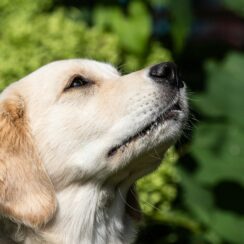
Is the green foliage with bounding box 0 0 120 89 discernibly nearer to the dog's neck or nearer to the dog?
the dog

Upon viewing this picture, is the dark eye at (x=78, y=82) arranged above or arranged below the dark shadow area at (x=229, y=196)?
above

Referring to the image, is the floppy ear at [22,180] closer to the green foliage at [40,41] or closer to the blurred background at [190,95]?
the green foliage at [40,41]

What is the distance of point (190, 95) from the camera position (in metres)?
5.67

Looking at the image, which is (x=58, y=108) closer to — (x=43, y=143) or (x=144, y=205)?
(x=43, y=143)

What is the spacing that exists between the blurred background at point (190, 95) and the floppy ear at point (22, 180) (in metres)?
1.48

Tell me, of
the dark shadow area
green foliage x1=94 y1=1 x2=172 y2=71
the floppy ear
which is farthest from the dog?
the dark shadow area

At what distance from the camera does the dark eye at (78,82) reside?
13.5 ft

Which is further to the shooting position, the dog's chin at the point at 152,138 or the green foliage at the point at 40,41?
the green foliage at the point at 40,41

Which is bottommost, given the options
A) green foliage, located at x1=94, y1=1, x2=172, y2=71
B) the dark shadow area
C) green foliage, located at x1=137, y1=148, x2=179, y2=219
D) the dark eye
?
the dark shadow area

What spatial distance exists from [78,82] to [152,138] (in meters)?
0.48

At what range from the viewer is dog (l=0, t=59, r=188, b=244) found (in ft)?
12.8

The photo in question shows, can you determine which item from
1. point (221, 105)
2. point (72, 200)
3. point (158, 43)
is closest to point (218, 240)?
point (221, 105)

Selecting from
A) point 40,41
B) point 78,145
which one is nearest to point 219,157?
point 40,41

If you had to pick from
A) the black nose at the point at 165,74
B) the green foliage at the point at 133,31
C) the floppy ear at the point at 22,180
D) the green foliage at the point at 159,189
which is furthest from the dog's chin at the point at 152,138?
the green foliage at the point at 133,31
